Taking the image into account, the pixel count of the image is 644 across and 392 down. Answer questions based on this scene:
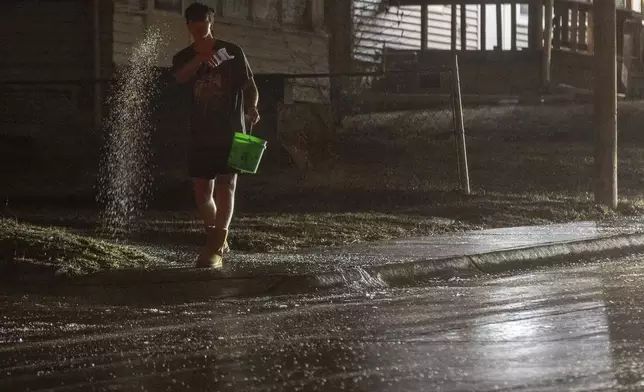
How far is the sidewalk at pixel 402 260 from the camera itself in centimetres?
911

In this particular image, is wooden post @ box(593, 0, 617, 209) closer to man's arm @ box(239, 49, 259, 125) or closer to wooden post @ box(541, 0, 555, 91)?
man's arm @ box(239, 49, 259, 125)

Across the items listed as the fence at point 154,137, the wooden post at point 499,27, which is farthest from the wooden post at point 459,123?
the wooden post at point 499,27

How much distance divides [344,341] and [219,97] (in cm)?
321

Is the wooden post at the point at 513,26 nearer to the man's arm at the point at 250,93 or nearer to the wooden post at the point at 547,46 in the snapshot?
the wooden post at the point at 547,46

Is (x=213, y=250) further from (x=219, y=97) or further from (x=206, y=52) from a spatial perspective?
(x=206, y=52)

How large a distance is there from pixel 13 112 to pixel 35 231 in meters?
11.8

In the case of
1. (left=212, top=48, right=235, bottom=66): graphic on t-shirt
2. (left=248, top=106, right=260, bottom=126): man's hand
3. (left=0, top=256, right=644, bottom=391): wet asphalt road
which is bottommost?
(left=0, top=256, right=644, bottom=391): wet asphalt road

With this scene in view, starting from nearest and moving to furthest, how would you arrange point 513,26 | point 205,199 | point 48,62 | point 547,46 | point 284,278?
point 284,278 → point 205,199 → point 48,62 → point 547,46 → point 513,26

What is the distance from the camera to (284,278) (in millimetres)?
9203

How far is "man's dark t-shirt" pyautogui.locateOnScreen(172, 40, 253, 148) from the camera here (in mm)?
9484

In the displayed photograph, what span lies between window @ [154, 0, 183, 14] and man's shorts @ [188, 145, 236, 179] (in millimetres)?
14331

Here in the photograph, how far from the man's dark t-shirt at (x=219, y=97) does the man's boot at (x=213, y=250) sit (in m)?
0.64

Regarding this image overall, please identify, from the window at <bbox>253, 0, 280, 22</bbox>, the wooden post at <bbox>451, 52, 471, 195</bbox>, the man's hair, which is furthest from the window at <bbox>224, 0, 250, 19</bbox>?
the man's hair

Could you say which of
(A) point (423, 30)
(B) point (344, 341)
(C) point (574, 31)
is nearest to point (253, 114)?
(B) point (344, 341)
